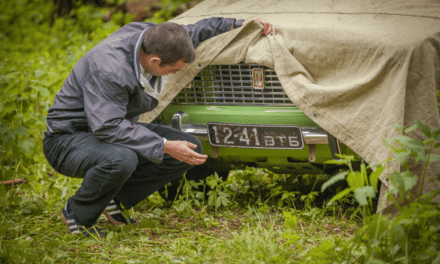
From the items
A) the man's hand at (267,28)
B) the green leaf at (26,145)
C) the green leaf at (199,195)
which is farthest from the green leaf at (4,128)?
the man's hand at (267,28)

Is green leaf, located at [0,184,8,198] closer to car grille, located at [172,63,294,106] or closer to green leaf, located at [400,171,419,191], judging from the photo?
car grille, located at [172,63,294,106]

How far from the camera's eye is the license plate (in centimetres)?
288

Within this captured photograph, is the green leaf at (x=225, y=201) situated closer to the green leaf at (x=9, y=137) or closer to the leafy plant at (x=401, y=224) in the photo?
the leafy plant at (x=401, y=224)

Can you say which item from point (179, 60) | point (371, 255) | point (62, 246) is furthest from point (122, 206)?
point (371, 255)

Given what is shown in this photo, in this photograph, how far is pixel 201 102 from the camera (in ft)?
10.6

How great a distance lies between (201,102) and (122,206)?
0.95 meters

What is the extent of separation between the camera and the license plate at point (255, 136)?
2.88 metres

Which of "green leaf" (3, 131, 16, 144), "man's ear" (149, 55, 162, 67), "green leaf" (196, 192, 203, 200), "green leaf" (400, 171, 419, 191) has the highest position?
"man's ear" (149, 55, 162, 67)

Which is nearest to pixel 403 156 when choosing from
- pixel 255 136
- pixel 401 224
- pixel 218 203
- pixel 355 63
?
pixel 401 224

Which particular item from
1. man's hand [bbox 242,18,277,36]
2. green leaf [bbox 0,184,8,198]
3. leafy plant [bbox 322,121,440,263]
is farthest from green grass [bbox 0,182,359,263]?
man's hand [bbox 242,18,277,36]

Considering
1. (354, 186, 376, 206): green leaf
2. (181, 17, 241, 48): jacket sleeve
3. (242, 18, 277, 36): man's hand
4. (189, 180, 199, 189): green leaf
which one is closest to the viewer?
(354, 186, 376, 206): green leaf

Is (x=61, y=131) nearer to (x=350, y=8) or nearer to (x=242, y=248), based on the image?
(x=242, y=248)

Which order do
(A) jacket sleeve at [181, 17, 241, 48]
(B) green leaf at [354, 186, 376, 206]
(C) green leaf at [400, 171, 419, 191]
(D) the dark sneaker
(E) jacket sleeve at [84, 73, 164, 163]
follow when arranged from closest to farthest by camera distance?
(B) green leaf at [354, 186, 376, 206]
(C) green leaf at [400, 171, 419, 191]
(E) jacket sleeve at [84, 73, 164, 163]
(A) jacket sleeve at [181, 17, 241, 48]
(D) the dark sneaker

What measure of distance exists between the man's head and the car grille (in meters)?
0.31
